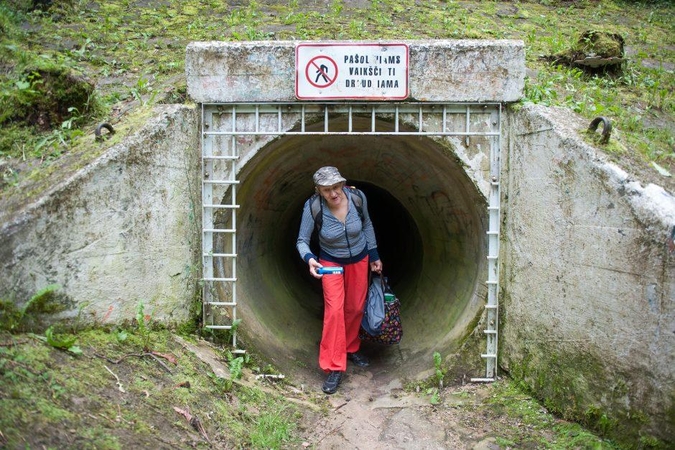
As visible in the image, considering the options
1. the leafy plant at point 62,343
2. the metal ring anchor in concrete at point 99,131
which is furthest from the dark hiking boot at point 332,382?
the metal ring anchor in concrete at point 99,131

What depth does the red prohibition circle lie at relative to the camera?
4.90m

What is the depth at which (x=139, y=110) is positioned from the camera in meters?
5.00

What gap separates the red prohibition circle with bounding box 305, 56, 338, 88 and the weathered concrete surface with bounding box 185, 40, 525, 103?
0.16 m

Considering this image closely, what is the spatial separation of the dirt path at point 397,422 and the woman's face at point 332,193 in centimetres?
182

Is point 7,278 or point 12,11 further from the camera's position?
point 12,11

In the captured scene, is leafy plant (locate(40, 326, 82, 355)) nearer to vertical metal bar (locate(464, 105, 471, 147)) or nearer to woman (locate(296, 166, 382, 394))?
woman (locate(296, 166, 382, 394))

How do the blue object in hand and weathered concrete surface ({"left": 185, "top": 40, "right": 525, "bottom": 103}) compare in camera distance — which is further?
the blue object in hand

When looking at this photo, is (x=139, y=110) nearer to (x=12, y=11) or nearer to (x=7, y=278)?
(x=7, y=278)

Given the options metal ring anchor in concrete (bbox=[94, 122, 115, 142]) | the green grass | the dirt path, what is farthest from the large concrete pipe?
the green grass

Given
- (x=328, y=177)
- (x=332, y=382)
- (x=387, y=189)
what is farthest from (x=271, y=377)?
(x=387, y=189)

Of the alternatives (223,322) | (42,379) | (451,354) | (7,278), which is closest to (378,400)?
(451,354)

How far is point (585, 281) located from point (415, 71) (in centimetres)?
227

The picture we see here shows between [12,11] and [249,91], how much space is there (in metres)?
4.36

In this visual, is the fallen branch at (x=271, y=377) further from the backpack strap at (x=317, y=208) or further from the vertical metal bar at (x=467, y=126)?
the vertical metal bar at (x=467, y=126)
